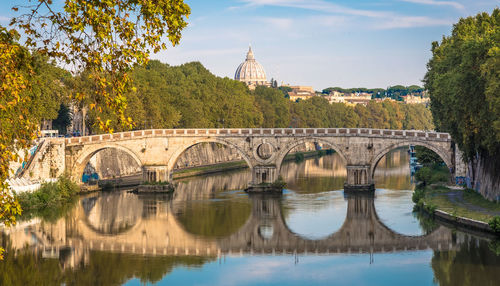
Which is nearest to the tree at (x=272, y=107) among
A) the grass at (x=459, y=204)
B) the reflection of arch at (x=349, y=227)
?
the reflection of arch at (x=349, y=227)

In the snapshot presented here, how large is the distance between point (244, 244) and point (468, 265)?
1271 cm

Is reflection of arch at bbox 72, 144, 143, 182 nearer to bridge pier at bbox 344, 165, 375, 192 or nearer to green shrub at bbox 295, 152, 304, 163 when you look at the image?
bridge pier at bbox 344, 165, 375, 192

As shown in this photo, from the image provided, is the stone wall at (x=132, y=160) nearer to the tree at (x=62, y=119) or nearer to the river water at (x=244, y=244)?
the tree at (x=62, y=119)

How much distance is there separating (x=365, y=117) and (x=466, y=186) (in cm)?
11350

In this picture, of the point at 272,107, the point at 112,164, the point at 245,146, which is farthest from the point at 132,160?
the point at 272,107

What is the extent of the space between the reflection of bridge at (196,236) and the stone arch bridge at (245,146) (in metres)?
8.67

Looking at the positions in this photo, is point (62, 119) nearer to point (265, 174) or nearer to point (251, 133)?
point (251, 133)

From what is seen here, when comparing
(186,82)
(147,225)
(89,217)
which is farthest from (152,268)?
(186,82)

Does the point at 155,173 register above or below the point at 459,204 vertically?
above

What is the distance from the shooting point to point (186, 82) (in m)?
90.8

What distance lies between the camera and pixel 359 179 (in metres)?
60.0

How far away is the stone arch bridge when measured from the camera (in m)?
59.8

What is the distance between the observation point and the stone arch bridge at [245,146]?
2355 inches

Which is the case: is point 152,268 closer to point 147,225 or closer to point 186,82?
point 147,225
